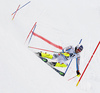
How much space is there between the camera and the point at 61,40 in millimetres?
12992

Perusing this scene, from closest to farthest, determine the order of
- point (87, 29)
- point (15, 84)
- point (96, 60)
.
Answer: point (15, 84)
point (96, 60)
point (87, 29)

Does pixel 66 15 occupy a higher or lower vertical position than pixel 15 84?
higher

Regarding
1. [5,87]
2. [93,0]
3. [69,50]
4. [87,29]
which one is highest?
[93,0]

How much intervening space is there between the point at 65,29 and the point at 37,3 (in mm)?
4094

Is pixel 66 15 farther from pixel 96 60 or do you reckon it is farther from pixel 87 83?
pixel 87 83

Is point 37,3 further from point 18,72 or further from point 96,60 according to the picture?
point 18,72

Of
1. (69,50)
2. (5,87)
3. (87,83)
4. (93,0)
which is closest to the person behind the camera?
(5,87)

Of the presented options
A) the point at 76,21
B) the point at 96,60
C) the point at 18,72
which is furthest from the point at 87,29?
the point at 18,72

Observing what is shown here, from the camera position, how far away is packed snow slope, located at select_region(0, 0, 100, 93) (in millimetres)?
3979

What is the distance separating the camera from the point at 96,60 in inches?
505

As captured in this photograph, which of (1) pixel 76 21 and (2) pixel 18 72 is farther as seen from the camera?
(1) pixel 76 21

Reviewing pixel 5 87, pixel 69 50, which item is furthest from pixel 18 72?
pixel 69 50

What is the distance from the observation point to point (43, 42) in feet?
36.4

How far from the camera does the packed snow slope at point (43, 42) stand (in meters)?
3.98
